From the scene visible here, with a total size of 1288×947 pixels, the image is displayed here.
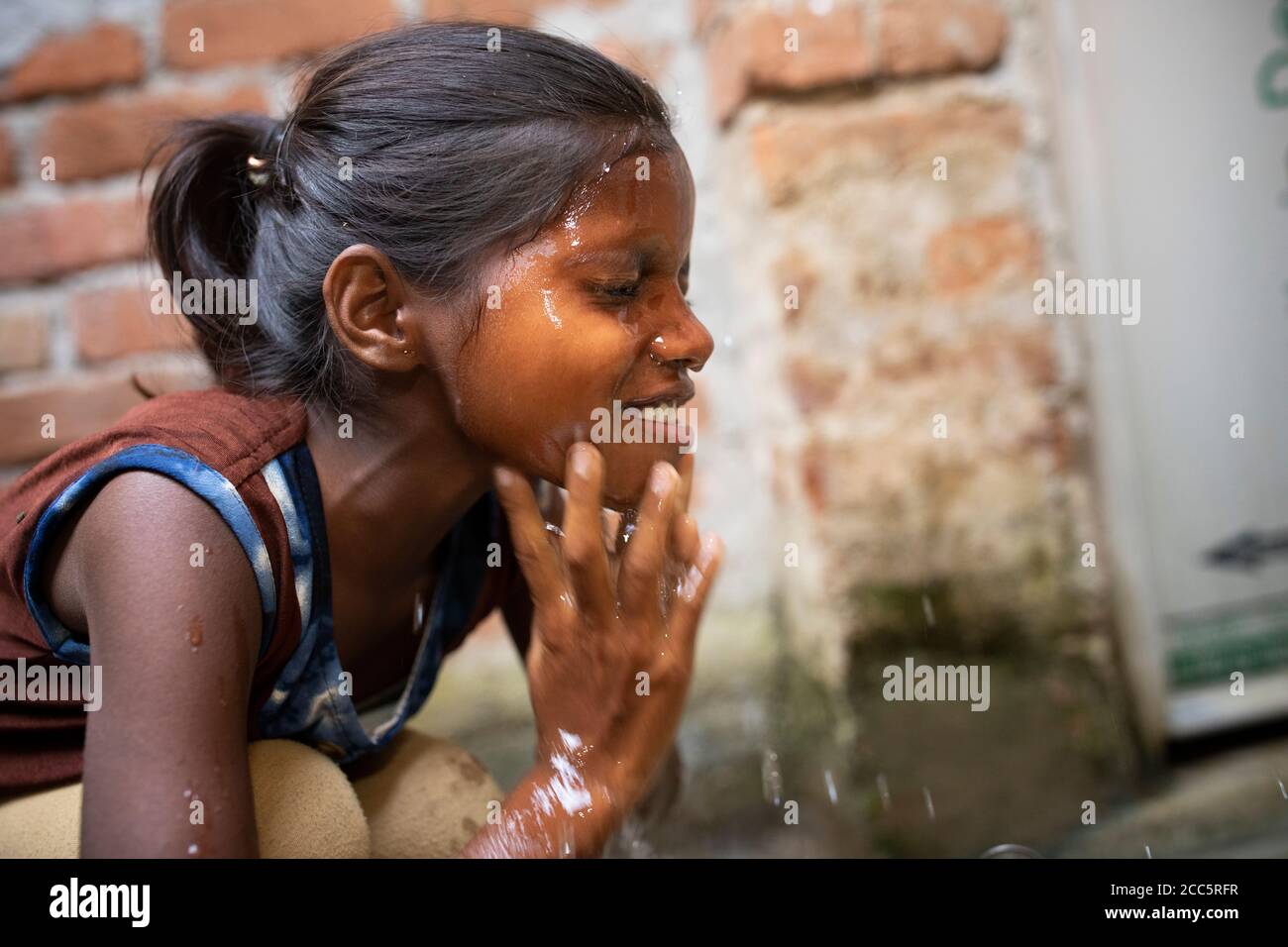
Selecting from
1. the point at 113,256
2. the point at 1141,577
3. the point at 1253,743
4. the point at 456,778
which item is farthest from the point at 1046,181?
the point at 113,256

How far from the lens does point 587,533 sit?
572 millimetres

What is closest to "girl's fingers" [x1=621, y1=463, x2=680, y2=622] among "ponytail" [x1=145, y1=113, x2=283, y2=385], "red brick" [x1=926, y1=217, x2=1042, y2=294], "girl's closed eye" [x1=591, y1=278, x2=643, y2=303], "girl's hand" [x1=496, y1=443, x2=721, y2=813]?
"girl's hand" [x1=496, y1=443, x2=721, y2=813]

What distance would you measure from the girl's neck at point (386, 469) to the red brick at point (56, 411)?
1.34ft

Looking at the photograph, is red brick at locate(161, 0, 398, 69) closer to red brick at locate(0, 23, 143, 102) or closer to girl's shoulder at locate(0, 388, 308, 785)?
red brick at locate(0, 23, 143, 102)

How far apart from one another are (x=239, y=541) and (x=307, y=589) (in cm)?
7

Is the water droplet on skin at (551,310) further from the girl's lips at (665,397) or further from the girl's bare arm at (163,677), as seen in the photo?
the girl's bare arm at (163,677)

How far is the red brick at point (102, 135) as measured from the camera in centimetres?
98

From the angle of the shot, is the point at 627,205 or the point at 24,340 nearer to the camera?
the point at 627,205

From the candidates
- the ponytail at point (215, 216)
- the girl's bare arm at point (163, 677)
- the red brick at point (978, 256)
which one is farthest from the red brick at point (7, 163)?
the red brick at point (978, 256)

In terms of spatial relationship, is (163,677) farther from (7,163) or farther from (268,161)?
(7,163)

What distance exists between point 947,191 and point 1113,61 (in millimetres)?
205

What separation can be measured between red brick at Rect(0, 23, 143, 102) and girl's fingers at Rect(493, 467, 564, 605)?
0.67 metres

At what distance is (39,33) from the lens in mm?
971

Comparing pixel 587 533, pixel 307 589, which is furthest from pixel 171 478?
pixel 587 533
